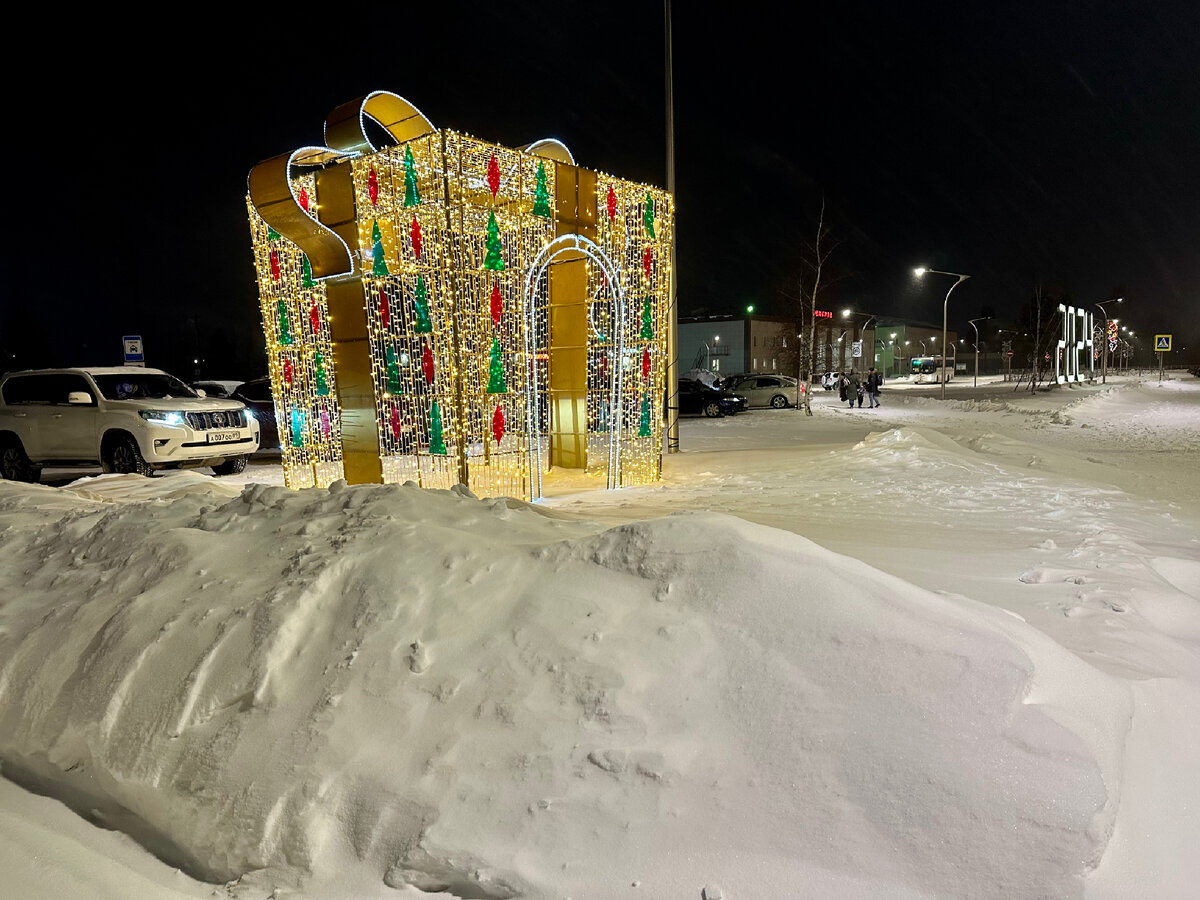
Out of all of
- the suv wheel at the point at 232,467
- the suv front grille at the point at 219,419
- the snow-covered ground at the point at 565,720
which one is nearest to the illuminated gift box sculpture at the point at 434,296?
the suv front grille at the point at 219,419

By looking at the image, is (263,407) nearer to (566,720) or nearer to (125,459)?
(125,459)

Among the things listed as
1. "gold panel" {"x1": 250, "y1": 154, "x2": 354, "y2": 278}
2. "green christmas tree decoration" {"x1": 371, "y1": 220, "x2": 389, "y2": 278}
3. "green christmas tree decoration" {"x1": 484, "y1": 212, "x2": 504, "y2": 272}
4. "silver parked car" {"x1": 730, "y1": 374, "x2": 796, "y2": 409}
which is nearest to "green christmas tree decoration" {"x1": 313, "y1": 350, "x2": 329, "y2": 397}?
"gold panel" {"x1": 250, "y1": 154, "x2": 354, "y2": 278}

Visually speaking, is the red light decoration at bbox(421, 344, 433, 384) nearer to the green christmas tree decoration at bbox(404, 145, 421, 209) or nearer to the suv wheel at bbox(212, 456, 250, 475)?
the green christmas tree decoration at bbox(404, 145, 421, 209)

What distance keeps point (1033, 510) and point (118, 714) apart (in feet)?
25.4

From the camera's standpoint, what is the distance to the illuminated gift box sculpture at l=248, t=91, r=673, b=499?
28.5ft

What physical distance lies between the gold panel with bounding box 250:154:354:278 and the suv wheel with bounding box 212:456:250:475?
5.14 meters

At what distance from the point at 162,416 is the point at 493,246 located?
246 inches

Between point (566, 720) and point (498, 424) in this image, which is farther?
point (498, 424)

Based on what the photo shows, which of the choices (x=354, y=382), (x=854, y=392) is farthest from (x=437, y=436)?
(x=854, y=392)

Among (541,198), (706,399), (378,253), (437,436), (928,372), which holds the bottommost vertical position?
(928,372)

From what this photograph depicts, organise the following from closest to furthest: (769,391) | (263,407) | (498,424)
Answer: (498,424) → (263,407) → (769,391)

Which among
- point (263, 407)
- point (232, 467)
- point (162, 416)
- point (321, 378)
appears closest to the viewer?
point (321, 378)

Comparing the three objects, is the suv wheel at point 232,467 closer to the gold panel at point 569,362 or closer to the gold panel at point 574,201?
the gold panel at point 569,362

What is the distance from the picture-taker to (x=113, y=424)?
11.5 meters
